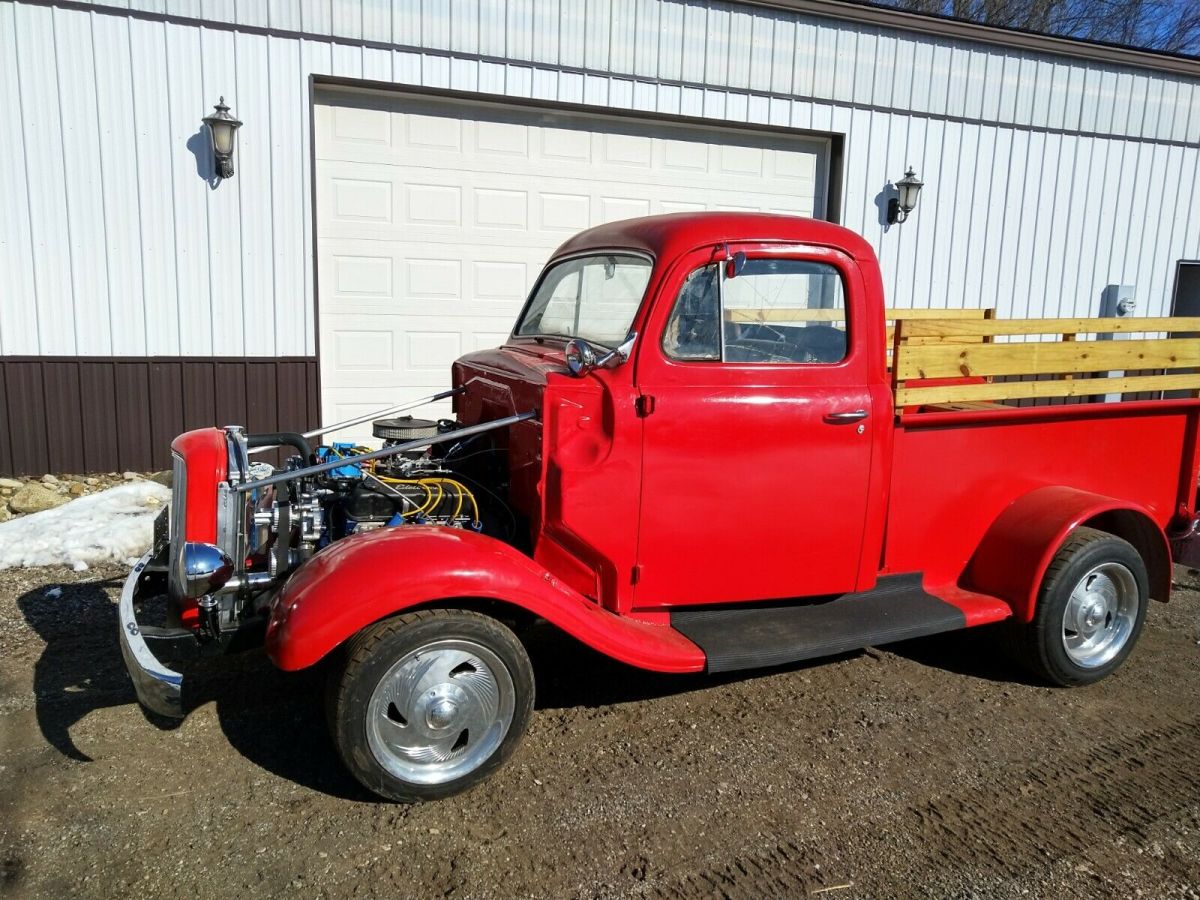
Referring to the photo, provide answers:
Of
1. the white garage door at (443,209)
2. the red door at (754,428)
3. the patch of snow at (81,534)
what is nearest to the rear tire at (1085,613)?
the red door at (754,428)

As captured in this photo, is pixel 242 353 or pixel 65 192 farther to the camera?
pixel 242 353

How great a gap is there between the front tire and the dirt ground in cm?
14

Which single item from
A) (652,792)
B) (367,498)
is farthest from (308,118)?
(652,792)

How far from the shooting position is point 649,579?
3826 mm

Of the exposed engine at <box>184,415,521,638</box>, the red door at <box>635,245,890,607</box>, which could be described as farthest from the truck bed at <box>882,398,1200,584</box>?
the exposed engine at <box>184,415,521,638</box>

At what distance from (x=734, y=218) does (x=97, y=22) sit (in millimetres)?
6020

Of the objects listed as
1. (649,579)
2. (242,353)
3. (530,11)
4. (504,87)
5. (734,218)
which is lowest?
(649,579)

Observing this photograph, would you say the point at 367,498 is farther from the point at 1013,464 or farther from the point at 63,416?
the point at 63,416

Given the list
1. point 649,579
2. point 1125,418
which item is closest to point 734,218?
point 649,579

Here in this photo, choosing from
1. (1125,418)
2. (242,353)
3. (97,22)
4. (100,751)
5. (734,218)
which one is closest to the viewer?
(100,751)

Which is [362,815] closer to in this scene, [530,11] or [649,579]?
[649,579]

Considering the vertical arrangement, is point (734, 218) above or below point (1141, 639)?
above

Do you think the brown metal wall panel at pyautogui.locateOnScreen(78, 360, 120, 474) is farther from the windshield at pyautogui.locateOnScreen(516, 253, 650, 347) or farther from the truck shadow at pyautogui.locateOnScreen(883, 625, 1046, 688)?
the truck shadow at pyautogui.locateOnScreen(883, 625, 1046, 688)

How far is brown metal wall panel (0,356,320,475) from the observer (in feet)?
24.2
